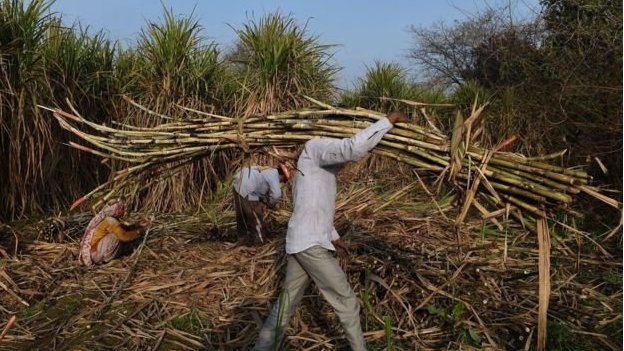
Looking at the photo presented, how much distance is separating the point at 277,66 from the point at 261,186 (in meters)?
2.48

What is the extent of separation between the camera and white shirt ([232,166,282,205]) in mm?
5520

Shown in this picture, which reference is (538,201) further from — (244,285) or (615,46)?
(615,46)

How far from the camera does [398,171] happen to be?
8.51m

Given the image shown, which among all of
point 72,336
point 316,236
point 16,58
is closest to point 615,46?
point 316,236

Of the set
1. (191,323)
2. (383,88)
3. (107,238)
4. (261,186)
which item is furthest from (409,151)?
(383,88)

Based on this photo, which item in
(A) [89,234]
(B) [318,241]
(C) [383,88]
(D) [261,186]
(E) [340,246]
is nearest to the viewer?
(B) [318,241]

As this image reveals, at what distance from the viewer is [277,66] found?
7.62 metres

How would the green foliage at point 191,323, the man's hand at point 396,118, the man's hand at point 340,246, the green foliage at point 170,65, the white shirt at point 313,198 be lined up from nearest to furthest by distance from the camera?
the man's hand at point 396,118 < the white shirt at point 313,198 < the man's hand at point 340,246 < the green foliage at point 191,323 < the green foliage at point 170,65

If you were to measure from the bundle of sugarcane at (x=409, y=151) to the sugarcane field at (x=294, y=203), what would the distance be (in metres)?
0.01

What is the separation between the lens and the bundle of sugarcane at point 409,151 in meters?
2.93

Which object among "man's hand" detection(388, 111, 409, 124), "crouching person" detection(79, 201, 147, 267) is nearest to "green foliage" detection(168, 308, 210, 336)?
"crouching person" detection(79, 201, 147, 267)

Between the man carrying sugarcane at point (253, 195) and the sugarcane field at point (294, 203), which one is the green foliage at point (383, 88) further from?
the man carrying sugarcane at point (253, 195)

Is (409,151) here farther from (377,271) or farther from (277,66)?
(277,66)

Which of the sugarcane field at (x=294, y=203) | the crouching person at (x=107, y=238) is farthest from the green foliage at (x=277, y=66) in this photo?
the crouching person at (x=107, y=238)
